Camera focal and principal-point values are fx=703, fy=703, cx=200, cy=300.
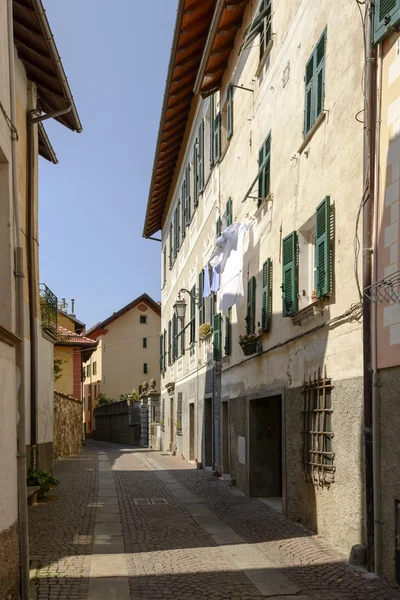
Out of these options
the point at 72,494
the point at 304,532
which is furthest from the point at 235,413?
the point at 304,532

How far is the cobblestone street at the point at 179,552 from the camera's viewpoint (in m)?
6.52

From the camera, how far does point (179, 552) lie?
26.7 ft

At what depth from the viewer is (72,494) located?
1341cm

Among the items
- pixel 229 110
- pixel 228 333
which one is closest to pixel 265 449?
pixel 228 333

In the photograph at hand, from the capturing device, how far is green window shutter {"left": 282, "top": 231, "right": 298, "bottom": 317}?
32.8 feet

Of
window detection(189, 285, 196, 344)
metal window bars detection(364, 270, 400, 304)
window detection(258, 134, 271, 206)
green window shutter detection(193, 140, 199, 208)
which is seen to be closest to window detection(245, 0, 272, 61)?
window detection(258, 134, 271, 206)

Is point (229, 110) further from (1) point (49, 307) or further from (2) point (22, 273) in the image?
(2) point (22, 273)

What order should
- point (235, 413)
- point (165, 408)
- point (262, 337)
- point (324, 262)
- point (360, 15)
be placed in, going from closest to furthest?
1. point (360, 15)
2. point (324, 262)
3. point (262, 337)
4. point (235, 413)
5. point (165, 408)

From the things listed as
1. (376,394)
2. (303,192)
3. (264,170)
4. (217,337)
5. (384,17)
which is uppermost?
(384,17)

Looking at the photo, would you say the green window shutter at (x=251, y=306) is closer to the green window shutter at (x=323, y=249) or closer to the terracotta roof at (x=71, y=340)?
the green window shutter at (x=323, y=249)

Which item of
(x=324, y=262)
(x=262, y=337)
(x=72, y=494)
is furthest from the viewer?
(x=72, y=494)

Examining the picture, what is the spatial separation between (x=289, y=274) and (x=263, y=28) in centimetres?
528

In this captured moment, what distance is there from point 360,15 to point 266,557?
612 centimetres

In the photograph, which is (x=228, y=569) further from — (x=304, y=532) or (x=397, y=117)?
(x=397, y=117)
